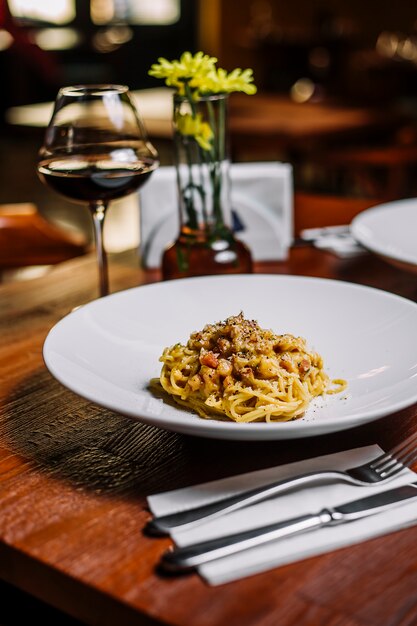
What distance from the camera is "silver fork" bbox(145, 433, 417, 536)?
672 millimetres

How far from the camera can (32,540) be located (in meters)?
0.68

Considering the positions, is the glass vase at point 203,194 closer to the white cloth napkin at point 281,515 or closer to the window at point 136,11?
the white cloth napkin at point 281,515

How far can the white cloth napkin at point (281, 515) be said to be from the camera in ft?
2.07

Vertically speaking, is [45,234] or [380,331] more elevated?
[380,331]

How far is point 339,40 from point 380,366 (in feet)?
22.7

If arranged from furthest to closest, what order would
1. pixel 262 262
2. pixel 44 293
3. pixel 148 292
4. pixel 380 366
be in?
pixel 262 262, pixel 44 293, pixel 148 292, pixel 380 366

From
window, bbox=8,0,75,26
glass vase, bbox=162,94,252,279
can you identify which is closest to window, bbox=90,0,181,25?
window, bbox=8,0,75,26

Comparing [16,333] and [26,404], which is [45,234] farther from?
[26,404]

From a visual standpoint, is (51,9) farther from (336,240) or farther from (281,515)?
(281,515)

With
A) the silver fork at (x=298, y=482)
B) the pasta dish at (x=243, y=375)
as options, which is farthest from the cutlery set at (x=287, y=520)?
the pasta dish at (x=243, y=375)

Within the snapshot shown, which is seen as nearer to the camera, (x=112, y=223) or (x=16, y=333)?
(x=16, y=333)

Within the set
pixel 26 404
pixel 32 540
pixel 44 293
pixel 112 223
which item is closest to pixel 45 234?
pixel 44 293

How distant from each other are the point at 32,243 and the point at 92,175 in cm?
92

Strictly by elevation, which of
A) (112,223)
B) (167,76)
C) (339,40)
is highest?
(167,76)
